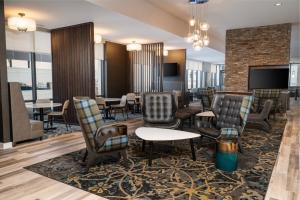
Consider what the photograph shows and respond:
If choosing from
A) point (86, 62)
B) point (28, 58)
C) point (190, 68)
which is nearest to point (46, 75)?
point (28, 58)

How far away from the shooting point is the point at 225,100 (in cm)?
456

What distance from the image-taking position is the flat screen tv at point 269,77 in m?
8.38

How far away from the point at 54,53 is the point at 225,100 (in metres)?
5.33

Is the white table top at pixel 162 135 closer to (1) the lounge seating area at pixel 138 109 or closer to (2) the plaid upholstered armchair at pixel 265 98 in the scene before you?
(1) the lounge seating area at pixel 138 109

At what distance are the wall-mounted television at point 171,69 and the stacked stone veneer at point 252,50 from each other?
11.9 feet

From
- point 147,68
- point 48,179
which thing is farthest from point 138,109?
point 48,179

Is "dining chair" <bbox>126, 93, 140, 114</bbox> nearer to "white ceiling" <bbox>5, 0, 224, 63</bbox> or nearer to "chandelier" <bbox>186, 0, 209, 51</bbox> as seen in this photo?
"white ceiling" <bbox>5, 0, 224, 63</bbox>

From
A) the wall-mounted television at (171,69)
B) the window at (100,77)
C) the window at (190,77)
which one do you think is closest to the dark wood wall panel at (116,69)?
the window at (100,77)

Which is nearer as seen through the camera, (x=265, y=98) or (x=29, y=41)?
(x=29, y=41)

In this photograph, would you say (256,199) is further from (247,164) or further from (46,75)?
(46,75)

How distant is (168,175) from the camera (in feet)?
10.2

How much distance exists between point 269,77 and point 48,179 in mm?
8312

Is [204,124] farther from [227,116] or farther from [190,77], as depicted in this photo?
[190,77]

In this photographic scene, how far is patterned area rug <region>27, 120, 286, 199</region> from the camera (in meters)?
2.64
